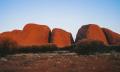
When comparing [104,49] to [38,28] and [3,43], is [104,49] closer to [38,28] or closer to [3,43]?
[3,43]

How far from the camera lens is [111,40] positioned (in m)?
45.9

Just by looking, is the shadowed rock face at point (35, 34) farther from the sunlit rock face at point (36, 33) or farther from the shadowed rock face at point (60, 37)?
the shadowed rock face at point (60, 37)

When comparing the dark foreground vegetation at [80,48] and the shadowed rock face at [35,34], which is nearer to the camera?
the dark foreground vegetation at [80,48]

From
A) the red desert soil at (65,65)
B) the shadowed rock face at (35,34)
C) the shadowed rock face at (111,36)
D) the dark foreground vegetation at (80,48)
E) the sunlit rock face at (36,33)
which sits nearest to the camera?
the red desert soil at (65,65)

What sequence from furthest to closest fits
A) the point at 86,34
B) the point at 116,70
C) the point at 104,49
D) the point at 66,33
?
the point at 66,33 < the point at 86,34 < the point at 104,49 < the point at 116,70

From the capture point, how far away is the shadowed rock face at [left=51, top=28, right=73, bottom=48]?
45588mm

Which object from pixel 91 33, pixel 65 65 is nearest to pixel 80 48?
pixel 65 65

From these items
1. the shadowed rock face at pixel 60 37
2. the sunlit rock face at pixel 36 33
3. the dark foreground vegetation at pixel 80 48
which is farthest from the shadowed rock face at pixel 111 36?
the dark foreground vegetation at pixel 80 48

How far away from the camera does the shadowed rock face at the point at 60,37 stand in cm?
4559

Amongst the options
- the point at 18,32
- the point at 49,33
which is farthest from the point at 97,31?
the point at 18,32

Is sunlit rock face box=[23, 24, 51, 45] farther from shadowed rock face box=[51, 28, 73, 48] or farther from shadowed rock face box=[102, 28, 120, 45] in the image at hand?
shadowed rock face box=[102, 28, 120, 45]

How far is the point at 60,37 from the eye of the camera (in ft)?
153

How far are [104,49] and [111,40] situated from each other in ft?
74.7

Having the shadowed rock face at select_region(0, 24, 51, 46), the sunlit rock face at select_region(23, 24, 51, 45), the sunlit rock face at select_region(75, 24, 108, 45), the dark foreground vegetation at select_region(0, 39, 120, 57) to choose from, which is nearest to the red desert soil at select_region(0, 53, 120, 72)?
the dark foreground vegetation at select_region(0, 39, 120, 57)
